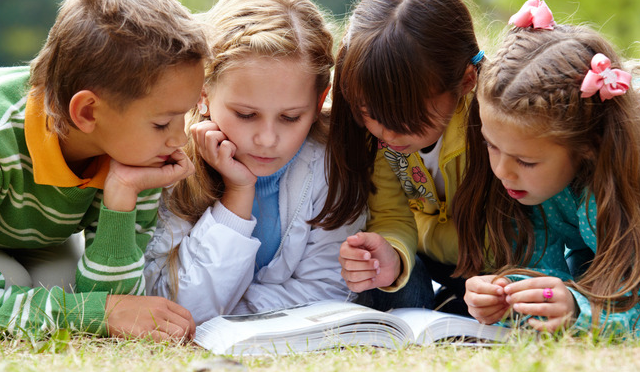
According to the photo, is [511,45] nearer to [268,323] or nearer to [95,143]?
[268,323]

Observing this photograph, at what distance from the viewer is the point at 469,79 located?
2.35 meters

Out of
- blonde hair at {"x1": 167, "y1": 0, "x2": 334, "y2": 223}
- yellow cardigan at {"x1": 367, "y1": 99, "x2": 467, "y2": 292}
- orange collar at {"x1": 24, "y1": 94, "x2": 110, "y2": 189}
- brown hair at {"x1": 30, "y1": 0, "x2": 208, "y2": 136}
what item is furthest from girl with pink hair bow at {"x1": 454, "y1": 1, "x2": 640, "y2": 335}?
orange collar at {"x1": 24, "y1": 94, "x2": 110, "y2": 189}

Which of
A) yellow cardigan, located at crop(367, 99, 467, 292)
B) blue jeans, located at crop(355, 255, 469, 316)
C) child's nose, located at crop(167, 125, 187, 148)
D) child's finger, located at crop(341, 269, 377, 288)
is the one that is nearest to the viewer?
child's nose, located at crop(167, 125, 187, 148)

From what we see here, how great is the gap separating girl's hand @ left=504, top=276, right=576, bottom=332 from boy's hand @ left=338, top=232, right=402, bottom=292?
0.48 metres

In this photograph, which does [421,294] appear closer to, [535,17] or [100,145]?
[535,17]

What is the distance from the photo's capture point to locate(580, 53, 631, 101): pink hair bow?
196 cm

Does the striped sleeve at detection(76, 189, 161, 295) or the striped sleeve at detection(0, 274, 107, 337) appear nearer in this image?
the striped sleeve at detection(0, 274, 107, 337)

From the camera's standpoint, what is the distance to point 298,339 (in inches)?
80.0

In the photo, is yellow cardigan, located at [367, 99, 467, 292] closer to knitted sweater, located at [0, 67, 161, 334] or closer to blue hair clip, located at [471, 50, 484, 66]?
blue hair clip, located at [471, 50, 484, 66]

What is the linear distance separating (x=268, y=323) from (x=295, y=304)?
1.48 ft

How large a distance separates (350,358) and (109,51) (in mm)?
1125

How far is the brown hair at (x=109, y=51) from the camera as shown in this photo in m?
2.11

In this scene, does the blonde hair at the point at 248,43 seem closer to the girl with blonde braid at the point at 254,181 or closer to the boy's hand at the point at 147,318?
the girl with blonde braid at the point at 254,181

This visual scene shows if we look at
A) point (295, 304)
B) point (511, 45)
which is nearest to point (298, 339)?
point (295, 304)
